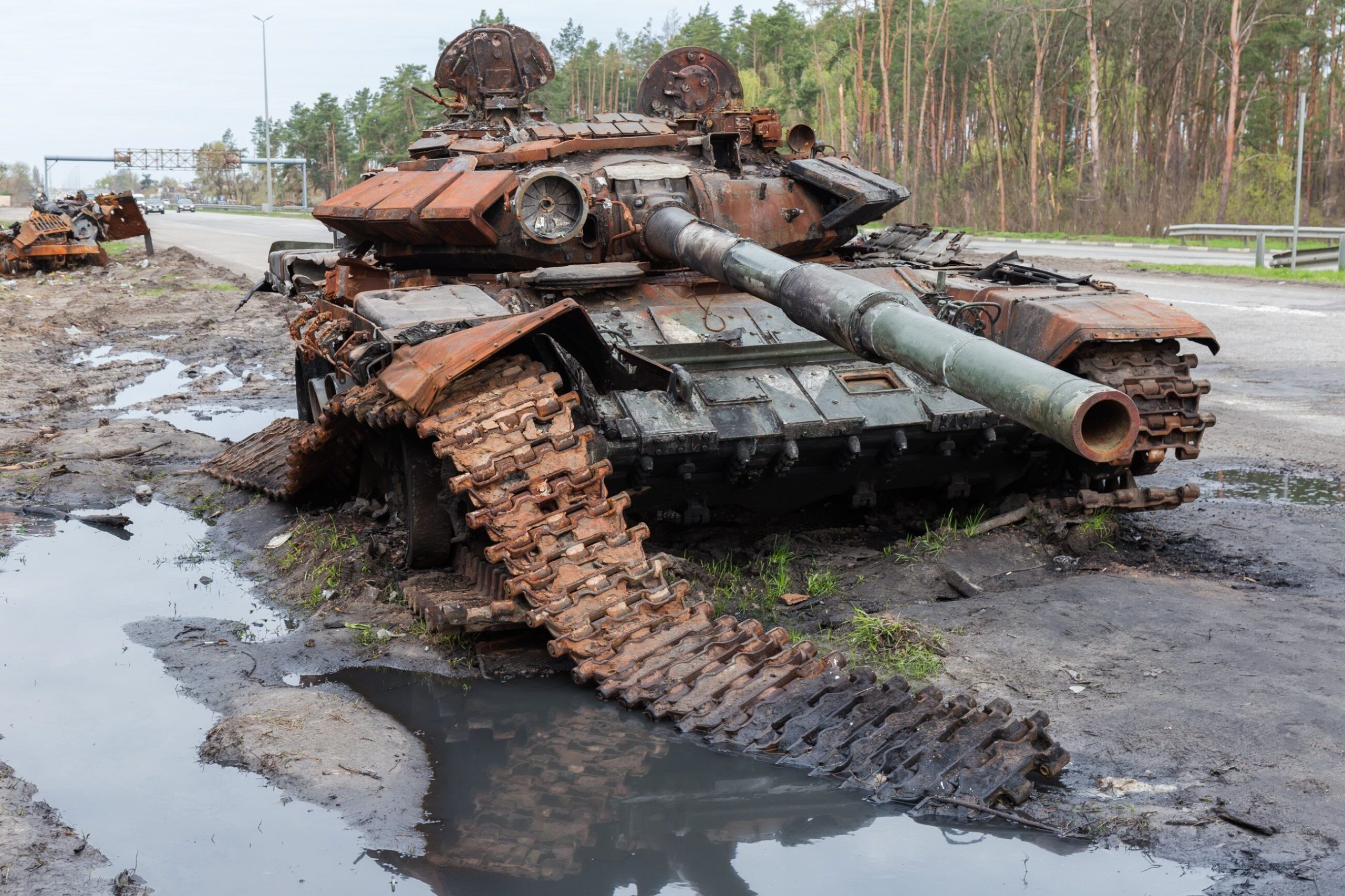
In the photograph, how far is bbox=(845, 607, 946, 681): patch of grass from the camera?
5578mm

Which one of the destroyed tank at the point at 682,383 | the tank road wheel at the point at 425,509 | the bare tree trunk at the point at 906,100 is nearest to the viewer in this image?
the destroyed tank at the point at 682,383

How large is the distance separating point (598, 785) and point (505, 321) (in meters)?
2.22

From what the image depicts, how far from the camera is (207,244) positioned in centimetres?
3672

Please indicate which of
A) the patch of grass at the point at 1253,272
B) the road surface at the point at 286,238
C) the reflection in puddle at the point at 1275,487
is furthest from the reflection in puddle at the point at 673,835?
the patch of grass at the point at 1253,272

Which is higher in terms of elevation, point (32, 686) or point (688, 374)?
point (688, 374)

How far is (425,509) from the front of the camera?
6.75m

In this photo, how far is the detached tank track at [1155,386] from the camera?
22.8ft

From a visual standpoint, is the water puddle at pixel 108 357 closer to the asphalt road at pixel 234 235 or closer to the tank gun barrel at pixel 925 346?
the asphalt road at pixel 234 235

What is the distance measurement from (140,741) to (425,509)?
79.4 inches

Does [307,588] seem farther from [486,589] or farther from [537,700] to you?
[537,700]

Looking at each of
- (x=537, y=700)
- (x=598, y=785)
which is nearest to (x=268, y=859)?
(x=598, y=785)

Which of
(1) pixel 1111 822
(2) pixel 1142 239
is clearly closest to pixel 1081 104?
(2) pixel 1142 239

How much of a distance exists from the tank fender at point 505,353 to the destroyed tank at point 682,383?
0.02m

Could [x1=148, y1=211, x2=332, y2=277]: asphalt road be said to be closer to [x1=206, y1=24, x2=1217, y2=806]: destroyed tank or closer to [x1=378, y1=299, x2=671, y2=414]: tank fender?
[x1=206, y1=24, x2=1217, y2=806]: destroyed tank
